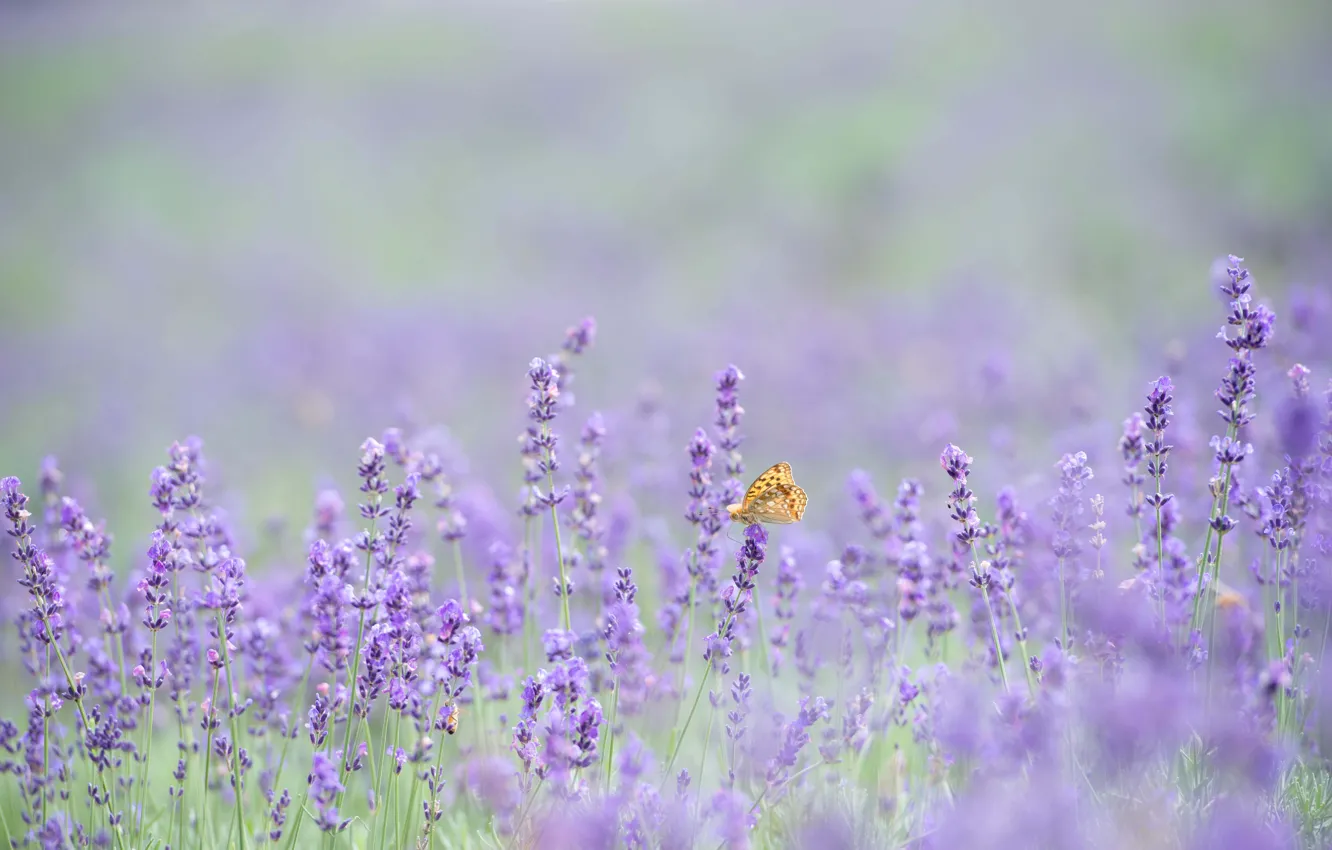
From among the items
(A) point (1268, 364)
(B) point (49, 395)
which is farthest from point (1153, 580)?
(B) point (49, 395)

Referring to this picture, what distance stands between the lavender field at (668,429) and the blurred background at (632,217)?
0.20 ft

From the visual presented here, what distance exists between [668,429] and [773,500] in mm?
3637

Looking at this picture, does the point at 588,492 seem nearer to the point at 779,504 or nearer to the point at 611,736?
the point at 779,504

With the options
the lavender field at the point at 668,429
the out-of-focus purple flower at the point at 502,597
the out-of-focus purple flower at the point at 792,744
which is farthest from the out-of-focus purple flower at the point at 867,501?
the out-of-focus purple flower at the point at 502,597

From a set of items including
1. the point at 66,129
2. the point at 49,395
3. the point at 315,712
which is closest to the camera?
the point at 315,712

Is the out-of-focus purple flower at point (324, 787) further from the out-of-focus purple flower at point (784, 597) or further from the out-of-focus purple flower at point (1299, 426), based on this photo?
the out-of-focus purple flower at point (1299, 426)

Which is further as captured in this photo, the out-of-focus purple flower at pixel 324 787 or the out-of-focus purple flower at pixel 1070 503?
the out-of-focus purple flower at pixel 1070 503

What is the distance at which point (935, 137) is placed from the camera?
36.7 ft

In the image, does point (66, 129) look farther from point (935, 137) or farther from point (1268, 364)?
point (1268, 364)

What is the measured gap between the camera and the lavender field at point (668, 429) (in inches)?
86.8

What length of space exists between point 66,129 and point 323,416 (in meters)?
6.64

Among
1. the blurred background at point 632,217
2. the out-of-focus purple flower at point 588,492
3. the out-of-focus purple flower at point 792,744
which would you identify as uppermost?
the blurred background at point 632,217

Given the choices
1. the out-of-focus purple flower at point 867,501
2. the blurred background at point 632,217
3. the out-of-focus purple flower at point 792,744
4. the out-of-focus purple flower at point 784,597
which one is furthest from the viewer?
the blurred background at point 632,217

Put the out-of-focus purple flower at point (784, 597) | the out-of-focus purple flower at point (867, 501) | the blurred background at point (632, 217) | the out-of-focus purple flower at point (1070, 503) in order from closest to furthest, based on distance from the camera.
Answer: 1. the out-of-focus purple flower at point (1070, 503)
2. the out-of-focus purple flower at point (784, 597)
3. the out-of-focus purple flower at point (867, 501)
4. the blurred background at point (632, 217)
